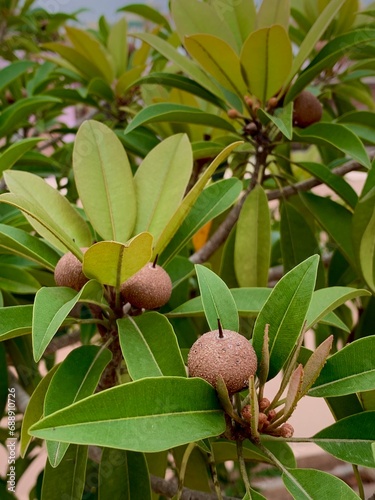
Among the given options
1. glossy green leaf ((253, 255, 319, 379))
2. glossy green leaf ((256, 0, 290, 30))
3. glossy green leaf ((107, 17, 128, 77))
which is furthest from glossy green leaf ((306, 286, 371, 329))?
glossy green leaf ((107, 17, 128, 77))

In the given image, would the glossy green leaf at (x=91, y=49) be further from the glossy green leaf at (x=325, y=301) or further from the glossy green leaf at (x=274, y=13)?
the glossy green leaf at (x=325, y=301)

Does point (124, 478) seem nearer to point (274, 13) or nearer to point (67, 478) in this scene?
point (67, 478)

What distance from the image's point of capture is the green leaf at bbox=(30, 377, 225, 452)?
0.40 m

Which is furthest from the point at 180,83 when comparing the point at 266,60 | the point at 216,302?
the point at 216,302

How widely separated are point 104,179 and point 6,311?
0.67ft

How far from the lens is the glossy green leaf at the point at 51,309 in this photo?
48 cm

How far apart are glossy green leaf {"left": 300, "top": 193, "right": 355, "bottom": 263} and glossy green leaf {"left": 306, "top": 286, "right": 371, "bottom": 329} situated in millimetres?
278

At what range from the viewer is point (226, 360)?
0.49m

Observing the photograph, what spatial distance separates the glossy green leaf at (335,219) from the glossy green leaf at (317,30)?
207 millimetres

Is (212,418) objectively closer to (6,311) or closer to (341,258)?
(6,311)

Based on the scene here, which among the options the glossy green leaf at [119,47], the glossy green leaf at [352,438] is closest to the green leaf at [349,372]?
the glossy green leaf at [352,438]

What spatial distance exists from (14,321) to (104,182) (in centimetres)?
21

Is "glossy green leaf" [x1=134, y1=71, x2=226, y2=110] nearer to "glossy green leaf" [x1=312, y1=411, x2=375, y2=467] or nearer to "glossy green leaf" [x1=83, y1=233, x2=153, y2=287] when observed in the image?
"glossy green leaf" [x1=83, y1=233, x2=153, y2=287]

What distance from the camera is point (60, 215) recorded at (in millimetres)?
692
